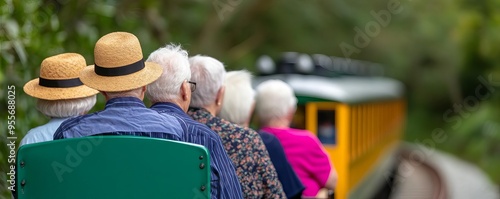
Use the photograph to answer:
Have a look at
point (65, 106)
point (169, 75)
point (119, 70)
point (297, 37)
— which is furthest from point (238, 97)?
point (297, 37)

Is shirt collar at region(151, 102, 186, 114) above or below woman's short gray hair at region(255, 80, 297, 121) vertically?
above

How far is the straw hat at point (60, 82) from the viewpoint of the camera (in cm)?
424

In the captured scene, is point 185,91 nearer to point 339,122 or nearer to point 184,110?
point 184,110

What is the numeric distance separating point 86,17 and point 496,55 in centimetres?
1466

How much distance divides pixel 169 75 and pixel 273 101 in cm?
189

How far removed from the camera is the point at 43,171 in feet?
10.9

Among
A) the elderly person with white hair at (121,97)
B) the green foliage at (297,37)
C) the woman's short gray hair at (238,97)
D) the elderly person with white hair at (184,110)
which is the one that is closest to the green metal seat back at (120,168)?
the elderly person with white hair at (121,97)

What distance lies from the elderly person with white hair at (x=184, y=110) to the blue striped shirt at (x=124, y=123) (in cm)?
15

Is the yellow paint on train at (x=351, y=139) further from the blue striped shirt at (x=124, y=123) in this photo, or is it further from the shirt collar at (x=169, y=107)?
the blue striped shirt at (x=124, y=123)

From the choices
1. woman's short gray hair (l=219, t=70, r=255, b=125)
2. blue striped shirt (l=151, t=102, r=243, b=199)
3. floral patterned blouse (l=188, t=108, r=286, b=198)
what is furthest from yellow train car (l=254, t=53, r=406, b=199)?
blue striped shirt (l=151, t=102, r=243, b=199)

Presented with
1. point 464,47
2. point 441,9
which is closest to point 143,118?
point 441,9

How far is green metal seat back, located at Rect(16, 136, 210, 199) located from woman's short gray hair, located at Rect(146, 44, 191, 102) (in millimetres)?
633

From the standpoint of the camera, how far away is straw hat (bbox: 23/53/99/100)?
167 inches

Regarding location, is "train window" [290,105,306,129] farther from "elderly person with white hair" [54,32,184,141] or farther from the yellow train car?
"elderly person with white hair" [54,32,184,141]
